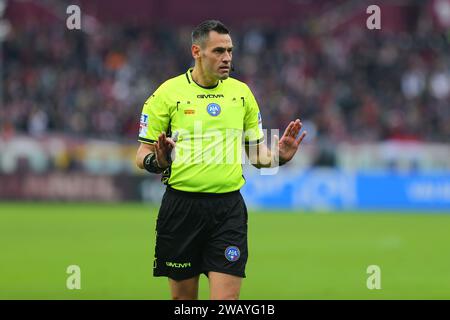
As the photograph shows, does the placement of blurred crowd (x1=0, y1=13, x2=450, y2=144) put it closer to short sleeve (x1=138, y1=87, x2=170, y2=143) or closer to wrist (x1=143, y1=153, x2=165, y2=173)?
short sleeve (x1=138, y1=87, x2=170, y2=143)

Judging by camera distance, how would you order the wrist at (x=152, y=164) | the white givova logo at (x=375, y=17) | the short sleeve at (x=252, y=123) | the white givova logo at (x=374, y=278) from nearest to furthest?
the wrist at (x=152, y=164) → the short sleeve at (x=252, y=123) → the white givova logo at (x=374, y=278) → the white givova logo at (x=375, y=17)

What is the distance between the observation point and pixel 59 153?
25281 mm

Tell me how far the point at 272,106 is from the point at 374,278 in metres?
15.3

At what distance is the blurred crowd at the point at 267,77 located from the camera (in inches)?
1088

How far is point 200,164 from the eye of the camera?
25.9ft

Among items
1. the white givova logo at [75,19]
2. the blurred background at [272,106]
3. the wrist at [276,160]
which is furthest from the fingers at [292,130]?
the blurred background at [272,106]

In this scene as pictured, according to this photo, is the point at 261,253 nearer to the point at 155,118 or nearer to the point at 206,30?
the point at 155,118

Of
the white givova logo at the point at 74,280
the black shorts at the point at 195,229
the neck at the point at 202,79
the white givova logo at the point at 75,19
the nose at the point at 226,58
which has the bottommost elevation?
the white givova logo at the point at 74,280

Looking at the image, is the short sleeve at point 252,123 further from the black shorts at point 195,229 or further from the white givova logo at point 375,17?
the white givova logo at point 375,17

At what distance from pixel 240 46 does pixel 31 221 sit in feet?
40.1

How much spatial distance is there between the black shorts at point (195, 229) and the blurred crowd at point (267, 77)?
58.5 feet

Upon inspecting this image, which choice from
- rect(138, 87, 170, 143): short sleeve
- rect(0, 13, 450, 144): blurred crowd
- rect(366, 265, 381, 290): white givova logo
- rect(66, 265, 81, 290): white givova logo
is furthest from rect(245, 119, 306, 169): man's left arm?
rect(0, 13, 450, 144): blurred crowd

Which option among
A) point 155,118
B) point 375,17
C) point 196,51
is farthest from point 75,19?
point 155,118

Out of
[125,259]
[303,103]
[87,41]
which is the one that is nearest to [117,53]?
[87,41]
